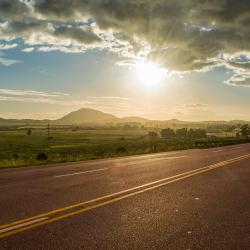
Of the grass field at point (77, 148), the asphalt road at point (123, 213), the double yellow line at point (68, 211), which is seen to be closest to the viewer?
the asphalt road at point (123, 213)

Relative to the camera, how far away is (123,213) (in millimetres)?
7574

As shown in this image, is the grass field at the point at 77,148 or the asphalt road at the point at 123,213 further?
the grass field at the point at 77,148

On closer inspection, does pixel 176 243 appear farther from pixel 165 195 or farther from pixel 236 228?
pixel 165 195

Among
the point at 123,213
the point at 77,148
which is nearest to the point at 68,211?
the point at 123,213

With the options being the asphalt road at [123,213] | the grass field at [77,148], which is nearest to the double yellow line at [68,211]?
the asphalt road at [123,213]

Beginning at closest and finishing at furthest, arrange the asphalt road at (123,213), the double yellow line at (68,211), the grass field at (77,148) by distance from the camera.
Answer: the asphalt road at (123,213) < the double yellow line at (68,211) < the grass field at (77,148)

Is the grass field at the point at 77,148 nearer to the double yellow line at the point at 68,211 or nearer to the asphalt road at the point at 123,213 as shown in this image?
the asphalt road at the point at 123,213

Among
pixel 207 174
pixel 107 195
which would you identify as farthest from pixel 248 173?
pixel 107 195

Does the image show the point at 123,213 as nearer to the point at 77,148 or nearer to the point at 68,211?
the point at 68,211

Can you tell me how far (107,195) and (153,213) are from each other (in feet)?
7.61

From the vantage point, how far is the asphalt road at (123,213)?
562cm

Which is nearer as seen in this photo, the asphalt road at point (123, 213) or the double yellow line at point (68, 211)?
the asphalt road at point (123, 213)

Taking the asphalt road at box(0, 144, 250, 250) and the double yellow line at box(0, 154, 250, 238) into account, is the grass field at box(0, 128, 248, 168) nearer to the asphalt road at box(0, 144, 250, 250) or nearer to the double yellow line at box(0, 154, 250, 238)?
the asphalt road at box(0, 144, 250, 250)

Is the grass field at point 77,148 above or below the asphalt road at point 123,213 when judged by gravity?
below
